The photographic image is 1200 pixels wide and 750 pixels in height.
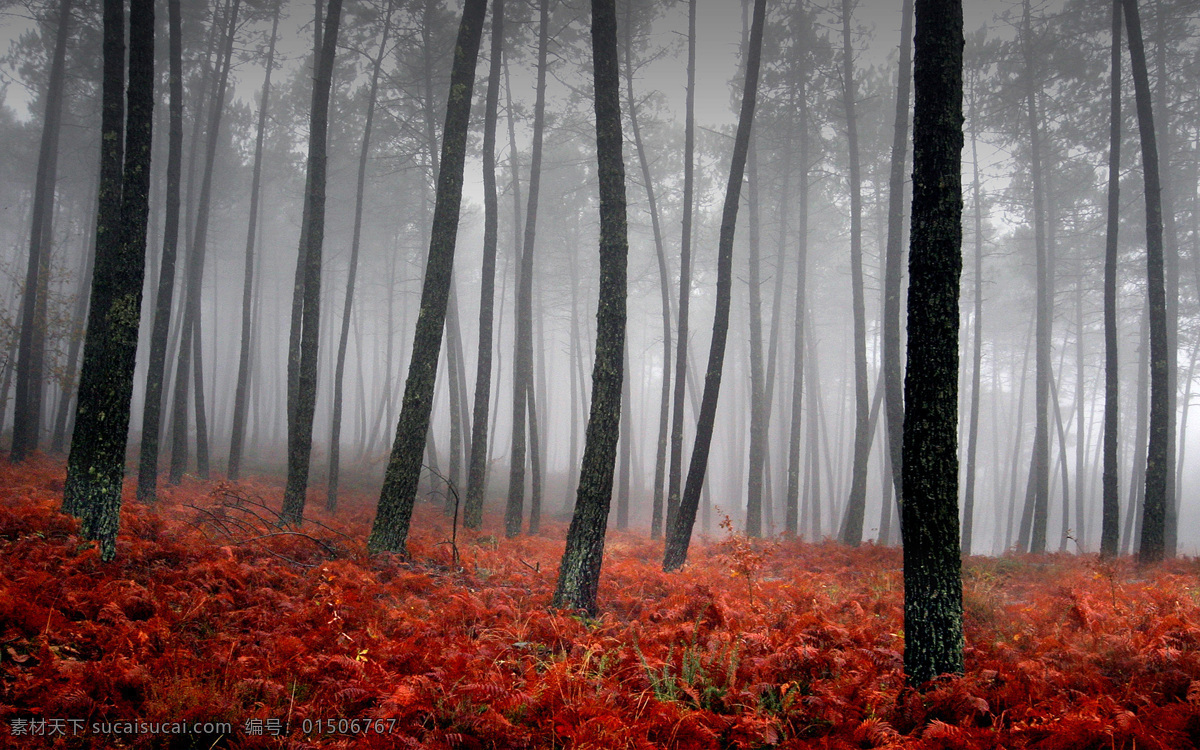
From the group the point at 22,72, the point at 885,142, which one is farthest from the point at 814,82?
the point at 22,72

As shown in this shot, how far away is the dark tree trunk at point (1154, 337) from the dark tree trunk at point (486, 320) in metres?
13.2

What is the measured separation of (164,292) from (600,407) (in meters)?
12.3

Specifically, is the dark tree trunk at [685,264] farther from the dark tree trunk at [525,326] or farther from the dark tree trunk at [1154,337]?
the dark tree trunk at [1154,337]

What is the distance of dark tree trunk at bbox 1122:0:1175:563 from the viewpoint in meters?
9.97

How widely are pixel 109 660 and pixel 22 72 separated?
92.6 ft

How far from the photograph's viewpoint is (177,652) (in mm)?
3795

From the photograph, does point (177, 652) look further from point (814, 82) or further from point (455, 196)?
point (814, 82)

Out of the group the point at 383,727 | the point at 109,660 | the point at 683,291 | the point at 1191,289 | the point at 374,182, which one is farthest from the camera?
the point at 374,182

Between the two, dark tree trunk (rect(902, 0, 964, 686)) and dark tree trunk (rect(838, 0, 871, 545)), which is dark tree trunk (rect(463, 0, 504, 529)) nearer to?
dark tree trunk (rect(838, 0, 871, 545))

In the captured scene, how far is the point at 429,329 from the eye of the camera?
8.27m

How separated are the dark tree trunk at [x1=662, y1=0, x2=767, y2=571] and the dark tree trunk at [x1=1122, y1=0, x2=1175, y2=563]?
7250 mm

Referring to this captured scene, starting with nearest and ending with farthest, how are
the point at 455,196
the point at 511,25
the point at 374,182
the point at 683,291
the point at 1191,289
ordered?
the point at 455,196 → the point at 683,291 → the point at 511,25 → the point at 1191,289 → the point at 374,182

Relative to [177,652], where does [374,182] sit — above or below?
above

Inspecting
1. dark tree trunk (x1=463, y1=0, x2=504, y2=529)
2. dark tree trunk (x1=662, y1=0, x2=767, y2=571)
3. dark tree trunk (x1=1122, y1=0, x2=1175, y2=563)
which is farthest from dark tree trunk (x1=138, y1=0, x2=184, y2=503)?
dark tree trunk (x1=1122, y1=0, x2=1175, y2=563)
